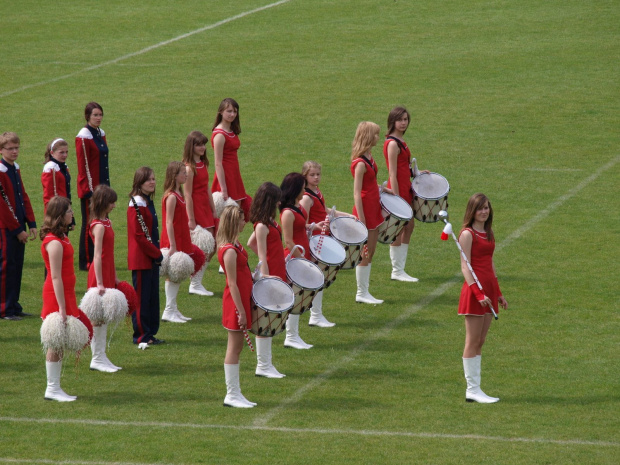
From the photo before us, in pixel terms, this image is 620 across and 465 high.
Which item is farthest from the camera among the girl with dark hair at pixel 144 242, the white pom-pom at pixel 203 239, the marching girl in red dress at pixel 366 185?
the white pom-pom at pixel 203 239

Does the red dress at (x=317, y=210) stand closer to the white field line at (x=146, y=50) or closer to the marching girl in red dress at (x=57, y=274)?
the marching girl in red dress at (x=57, y=274)

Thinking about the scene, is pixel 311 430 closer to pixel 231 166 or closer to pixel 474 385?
pixel 474 385

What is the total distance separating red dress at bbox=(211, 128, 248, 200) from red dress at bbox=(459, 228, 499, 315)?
4681 mm

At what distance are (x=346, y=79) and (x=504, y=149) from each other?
607 centimetres

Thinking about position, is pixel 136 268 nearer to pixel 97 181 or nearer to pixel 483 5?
pixel 97 181

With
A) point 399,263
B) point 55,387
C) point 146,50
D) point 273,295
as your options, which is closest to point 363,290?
point 399,263

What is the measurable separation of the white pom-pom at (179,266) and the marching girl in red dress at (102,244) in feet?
3.69

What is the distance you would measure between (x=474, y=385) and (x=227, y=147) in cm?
525

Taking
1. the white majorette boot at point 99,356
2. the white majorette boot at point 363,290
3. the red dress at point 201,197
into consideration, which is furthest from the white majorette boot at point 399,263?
the white majorette boot at point 99,356

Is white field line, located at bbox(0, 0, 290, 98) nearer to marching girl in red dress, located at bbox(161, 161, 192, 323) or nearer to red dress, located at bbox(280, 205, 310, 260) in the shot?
marching girl in red dress, located at bbox(161, 161, 192, 323)

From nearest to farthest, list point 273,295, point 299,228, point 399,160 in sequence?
point 273,295, point 299,228, point 399,160

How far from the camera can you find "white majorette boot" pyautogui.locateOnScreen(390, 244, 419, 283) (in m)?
14.3

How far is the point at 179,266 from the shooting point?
11.9m

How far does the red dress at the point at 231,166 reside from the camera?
1372 cm
